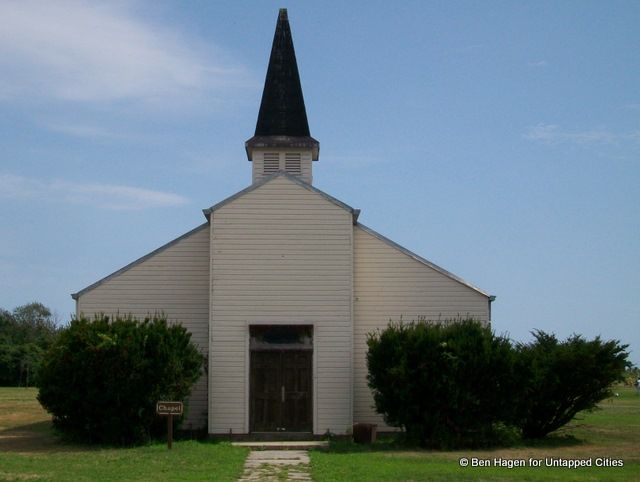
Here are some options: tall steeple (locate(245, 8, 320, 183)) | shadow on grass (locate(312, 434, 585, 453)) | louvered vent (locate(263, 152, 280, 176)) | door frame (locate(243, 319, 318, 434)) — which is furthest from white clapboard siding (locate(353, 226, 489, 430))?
louvered vent (locate(263, 152, 280, 176))

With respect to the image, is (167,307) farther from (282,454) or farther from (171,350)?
(282,454)

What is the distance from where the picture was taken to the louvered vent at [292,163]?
96.5ft

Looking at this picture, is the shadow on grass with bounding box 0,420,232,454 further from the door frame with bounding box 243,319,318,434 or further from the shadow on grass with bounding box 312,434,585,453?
the shadow on grass with bounding box 312,434,585,453

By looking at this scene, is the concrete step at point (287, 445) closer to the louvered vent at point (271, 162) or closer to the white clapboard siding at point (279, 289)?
the white clapboard siding at point (279, 289)

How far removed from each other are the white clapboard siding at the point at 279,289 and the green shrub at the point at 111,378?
6.38ft

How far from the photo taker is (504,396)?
872 inches

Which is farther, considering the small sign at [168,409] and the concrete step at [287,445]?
the concrete step at [287,445]

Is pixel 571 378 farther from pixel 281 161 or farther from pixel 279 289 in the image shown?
pixel 281 161

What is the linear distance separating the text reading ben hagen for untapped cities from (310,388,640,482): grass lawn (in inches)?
1.7

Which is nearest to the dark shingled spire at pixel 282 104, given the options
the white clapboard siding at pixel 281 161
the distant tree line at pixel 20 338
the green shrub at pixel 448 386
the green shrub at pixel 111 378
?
the white clapboard siding at pixel 281 161

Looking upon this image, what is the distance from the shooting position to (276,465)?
1880 centimetres

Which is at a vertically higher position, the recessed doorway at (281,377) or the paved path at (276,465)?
the recessed doorway at (281,377)

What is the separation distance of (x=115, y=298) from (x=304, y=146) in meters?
8.04

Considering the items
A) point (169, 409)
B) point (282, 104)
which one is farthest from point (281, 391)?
point (282, 104)
